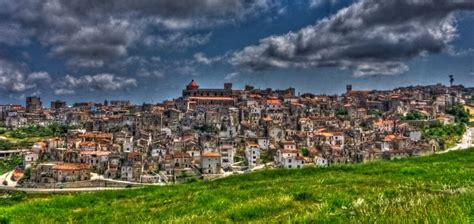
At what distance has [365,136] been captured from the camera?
239 feet

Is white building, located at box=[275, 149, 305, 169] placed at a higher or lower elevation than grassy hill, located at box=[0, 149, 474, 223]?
lower

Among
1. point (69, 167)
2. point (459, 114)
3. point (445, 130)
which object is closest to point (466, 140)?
point (445, 130)

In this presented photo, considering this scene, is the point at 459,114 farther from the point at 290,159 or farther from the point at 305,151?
the point at 290,159

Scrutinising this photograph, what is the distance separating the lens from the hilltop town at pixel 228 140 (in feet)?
190

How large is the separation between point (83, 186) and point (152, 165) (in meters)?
10.2

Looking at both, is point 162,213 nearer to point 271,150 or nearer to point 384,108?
point 271,150

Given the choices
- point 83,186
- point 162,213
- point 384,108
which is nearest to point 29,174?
A: point 83,186

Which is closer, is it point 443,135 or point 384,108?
point 443,135

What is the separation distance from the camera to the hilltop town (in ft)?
190

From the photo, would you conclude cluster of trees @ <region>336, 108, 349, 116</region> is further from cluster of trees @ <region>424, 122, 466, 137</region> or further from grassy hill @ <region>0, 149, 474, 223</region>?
grassy hill @ <region>0, 149, 474, 223</region>

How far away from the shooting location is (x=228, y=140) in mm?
69938

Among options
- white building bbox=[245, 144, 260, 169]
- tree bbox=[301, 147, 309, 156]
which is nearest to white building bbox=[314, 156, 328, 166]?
tree bbox=[301, 147, 309, 156]

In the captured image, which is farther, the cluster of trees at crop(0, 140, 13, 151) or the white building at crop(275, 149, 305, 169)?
the cluster of trees at crop(0, 140, 13, 151)

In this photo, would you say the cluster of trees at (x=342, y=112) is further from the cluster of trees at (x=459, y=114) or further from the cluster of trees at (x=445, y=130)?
the cluster of trees at (x=459, y=114)
